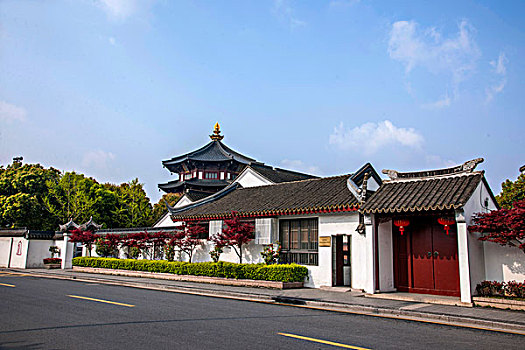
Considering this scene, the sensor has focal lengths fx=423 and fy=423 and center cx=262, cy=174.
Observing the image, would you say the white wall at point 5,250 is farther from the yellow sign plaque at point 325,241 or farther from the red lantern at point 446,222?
the red lantern at point 446,222

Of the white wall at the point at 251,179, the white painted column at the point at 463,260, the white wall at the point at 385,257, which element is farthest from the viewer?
the white wall at the point at 251,179

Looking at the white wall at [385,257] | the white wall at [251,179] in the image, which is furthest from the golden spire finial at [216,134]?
the white wall at [385,257]

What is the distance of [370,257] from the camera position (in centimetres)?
1425

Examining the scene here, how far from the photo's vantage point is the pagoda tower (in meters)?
47.2

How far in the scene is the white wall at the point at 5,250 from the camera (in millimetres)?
32378

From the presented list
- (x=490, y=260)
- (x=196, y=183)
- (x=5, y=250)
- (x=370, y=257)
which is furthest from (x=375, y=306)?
(x=196, y=183)

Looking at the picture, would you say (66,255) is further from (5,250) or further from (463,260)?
(463,260)

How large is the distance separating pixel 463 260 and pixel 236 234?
9.46 m

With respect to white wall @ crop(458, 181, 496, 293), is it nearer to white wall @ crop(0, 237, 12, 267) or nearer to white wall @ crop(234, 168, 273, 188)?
white wall @ crop(234, 168, 273, 188)

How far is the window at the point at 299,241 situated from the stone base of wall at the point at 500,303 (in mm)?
6424

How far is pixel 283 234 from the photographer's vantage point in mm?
18469

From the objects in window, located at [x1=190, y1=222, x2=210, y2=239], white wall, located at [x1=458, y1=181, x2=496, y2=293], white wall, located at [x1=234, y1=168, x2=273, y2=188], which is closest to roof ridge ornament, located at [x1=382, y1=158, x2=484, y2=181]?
white wall, located at [x1=458, y1=181, x2=496, y2=293]

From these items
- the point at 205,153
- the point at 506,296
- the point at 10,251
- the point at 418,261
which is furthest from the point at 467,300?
the point at 205,153

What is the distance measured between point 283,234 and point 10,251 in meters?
24.6
